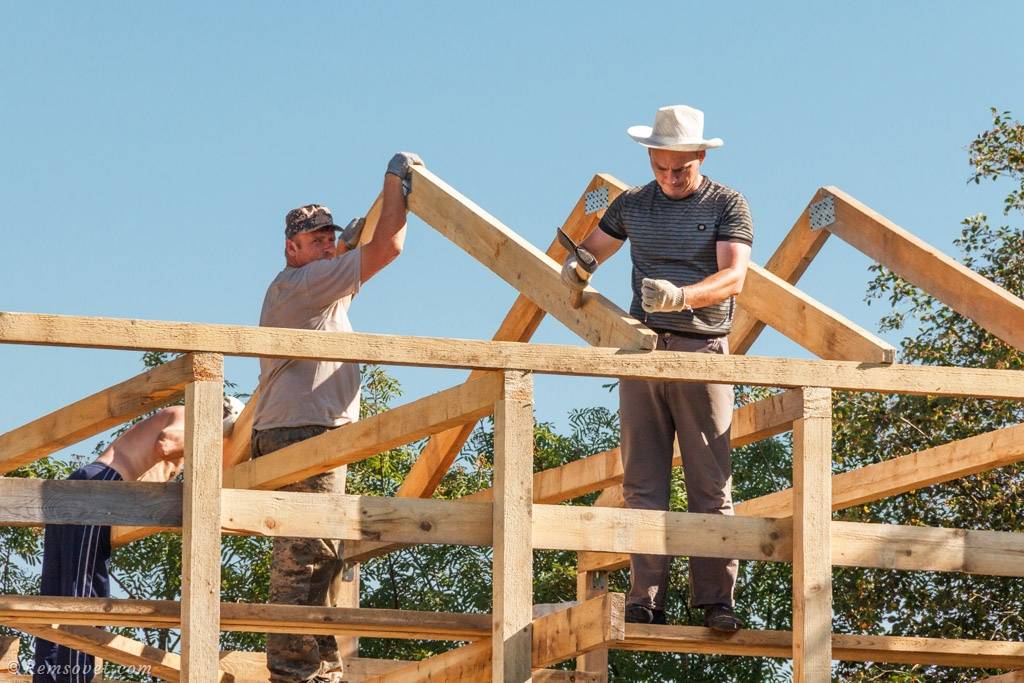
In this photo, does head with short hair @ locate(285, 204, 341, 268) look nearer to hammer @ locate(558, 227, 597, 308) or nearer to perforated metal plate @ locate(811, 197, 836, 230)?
hammer @ locate(558, 227, 597, 308)

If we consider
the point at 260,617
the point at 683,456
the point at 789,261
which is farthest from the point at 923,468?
the point at 260,617

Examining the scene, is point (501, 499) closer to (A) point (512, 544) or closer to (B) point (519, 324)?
(A) point (512, 544)

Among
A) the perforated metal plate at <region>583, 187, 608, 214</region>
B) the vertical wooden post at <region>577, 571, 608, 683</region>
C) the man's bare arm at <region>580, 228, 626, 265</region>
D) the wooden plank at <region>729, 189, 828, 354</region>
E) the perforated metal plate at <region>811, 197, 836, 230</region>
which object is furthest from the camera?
the vertical wooden post at <region>577, 571, 608, 683</region>

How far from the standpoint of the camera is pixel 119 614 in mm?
6023

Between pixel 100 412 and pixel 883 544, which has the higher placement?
pixel 100 412

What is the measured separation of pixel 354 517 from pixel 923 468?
317 cm

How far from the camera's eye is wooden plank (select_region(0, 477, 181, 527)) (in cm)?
Answer: 560

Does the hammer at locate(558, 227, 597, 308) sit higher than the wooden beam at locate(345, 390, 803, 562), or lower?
higher

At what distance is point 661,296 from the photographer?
6062 millimetres

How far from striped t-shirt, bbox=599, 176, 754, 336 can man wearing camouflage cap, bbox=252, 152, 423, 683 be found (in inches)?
41.8

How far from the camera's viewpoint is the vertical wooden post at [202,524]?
5.43 metres

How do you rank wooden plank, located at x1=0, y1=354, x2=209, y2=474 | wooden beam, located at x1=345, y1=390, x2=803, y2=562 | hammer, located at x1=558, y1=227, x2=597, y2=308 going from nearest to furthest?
1. wooden plank, located at x1=0, y1=354, x2=209, y2=474
2. hammer, located at x1=558, y1=227, x2=597, y2=308
3. wooden beam, located at x1=345, y1=390, x2=803, y2=562

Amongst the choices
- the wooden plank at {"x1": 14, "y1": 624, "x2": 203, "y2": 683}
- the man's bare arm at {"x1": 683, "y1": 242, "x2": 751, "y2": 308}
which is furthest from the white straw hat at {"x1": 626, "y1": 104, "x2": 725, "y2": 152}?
the wooden plank at {"x1": 14, "y1": 624, "x2": 203, "y2": 683}

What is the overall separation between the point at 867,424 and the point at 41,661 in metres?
7.59
